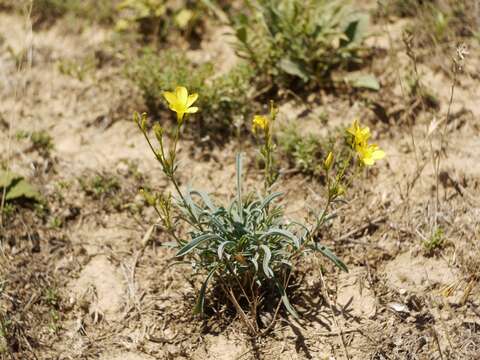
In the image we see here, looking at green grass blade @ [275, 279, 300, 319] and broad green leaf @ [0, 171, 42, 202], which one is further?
broad green leaf @ [0, 171, 42, 202]

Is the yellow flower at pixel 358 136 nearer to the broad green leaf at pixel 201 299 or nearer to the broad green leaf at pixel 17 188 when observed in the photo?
the broad green leaf at pixel 201 299

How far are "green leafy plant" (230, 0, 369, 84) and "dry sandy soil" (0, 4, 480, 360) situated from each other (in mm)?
219

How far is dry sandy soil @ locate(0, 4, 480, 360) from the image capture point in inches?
111

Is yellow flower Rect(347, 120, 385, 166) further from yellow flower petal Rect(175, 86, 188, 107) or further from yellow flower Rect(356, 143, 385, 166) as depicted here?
yellow flower petal Rect(175, 86, 188, 107)

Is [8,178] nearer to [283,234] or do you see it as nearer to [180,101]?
[180,101]

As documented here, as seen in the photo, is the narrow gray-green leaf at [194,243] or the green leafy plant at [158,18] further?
the green leafy plant at [158,18]

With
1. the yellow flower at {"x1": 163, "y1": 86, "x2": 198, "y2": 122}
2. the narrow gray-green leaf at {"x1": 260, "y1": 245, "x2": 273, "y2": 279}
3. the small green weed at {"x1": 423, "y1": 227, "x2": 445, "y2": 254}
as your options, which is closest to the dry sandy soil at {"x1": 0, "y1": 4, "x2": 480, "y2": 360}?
the small green weed at {"x1": 423, "y1": 227, "x2": 445, "y2": 254}

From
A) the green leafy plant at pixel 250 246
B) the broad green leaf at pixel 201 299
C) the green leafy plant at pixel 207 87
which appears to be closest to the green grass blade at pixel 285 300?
the green leafy plant at pixel 250 246

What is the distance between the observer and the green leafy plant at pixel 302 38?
394 cm

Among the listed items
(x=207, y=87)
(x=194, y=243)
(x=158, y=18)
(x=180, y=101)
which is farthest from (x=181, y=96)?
(x=158, y=18)

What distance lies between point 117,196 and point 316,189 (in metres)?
1.25

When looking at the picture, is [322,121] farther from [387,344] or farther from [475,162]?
[387,344]

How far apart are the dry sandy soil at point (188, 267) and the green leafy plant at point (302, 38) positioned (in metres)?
0.22

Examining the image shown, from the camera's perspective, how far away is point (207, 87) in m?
3.85
